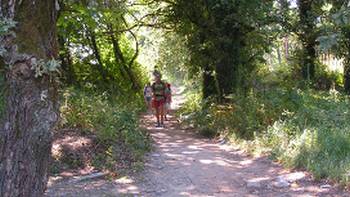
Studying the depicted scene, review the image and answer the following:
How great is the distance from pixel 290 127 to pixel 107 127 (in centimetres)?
347

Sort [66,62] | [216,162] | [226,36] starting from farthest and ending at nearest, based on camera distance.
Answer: [66,62]
[226,36]
[216,162]

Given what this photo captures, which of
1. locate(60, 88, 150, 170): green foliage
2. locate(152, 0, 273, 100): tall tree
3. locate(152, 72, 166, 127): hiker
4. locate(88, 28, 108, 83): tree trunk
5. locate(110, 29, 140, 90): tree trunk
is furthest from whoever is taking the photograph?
locate(110, 29, 140, 90): tree trunk

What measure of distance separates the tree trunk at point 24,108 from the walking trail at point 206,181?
2.54 m

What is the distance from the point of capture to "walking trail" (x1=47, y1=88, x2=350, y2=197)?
6707mm

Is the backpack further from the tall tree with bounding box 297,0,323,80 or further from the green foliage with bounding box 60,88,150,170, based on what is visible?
the tall tree with bounding box 297,0,323,80

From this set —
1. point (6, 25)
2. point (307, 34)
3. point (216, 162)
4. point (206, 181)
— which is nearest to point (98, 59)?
point (307, 34)

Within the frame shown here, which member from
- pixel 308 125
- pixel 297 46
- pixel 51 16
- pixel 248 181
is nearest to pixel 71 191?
pixel 248 181

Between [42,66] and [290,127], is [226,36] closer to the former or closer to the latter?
[290,127]

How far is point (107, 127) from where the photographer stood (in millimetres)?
9148

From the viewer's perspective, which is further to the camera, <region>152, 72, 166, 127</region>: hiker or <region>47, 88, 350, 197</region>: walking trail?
<region>152, 72, 166, 127</region>: hiker

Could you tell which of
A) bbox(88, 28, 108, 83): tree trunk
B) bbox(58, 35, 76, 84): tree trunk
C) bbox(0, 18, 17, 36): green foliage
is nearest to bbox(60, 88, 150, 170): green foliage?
bbox(0, 18, 17, 36): green foliage

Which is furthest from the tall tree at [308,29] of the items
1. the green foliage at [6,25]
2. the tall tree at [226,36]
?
the green foliage at [6,25]

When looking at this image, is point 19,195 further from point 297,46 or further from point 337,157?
A: point 297,46

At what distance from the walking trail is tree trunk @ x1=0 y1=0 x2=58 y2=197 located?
2543 millimetres
